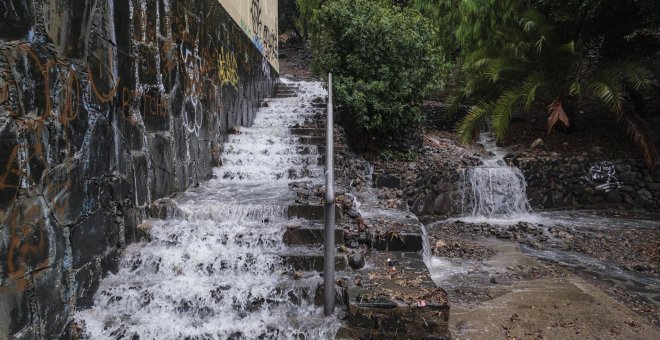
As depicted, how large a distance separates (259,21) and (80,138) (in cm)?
874

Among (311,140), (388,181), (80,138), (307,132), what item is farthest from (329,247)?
(388,181)

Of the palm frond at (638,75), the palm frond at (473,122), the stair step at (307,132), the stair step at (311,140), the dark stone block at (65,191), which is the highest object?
the palm frond at (638,75)

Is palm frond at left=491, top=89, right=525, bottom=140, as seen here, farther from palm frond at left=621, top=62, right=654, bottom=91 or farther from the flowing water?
the flowing water

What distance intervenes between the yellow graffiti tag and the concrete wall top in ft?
3.05

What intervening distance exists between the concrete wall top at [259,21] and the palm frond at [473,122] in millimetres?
5539

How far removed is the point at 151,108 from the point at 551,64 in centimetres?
958

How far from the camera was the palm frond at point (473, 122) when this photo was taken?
1069 cm

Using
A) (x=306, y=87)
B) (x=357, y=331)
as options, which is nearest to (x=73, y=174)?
(x=357, y=331)

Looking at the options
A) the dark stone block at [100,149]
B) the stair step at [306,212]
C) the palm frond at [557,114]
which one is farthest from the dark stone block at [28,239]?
the palm frond at [557,114]

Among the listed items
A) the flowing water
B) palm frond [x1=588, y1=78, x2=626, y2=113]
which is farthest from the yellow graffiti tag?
palm frond [x1=588, y1=78, x2=626, y2=113]

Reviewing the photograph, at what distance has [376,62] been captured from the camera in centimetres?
852

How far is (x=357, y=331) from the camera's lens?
346 cm

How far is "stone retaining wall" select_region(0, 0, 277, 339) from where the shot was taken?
2756 millimetres

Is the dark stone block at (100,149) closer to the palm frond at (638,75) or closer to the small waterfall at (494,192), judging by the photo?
the small waterfall at (494,192)
